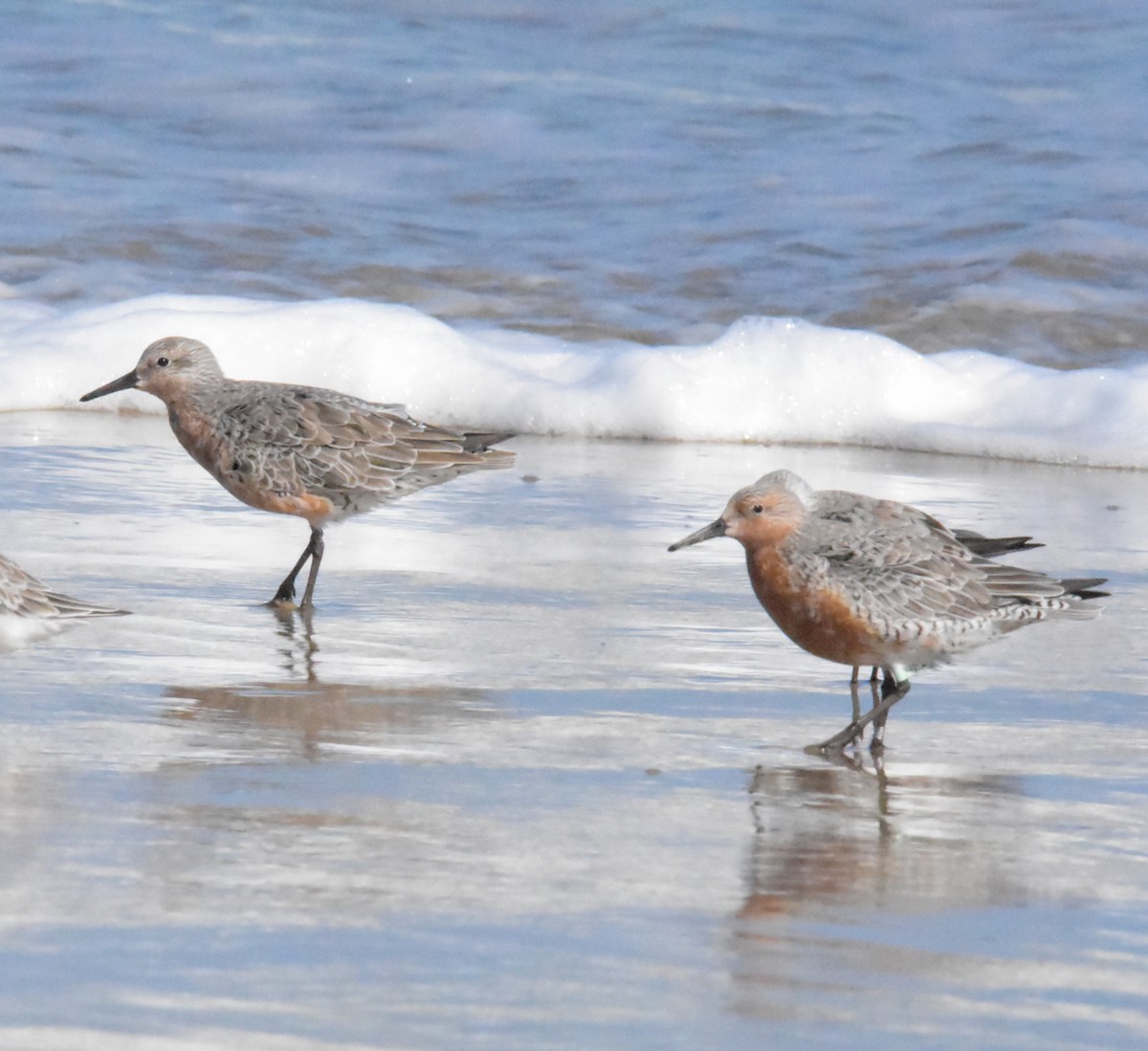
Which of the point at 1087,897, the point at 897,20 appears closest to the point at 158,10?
the point at 897,20

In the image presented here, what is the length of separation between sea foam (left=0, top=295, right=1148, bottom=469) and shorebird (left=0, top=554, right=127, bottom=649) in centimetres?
489

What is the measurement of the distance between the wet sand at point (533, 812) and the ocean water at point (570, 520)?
14 mm

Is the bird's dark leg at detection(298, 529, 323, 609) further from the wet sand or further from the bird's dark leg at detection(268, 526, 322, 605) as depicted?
the wet sand

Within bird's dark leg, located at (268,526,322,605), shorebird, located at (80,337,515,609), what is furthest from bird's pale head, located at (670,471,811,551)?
shorebird, located at (80,337,515,609)

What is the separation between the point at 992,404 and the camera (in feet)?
32.5

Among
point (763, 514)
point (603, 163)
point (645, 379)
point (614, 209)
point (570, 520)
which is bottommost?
point (570, 520)

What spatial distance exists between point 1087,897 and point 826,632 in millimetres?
1266

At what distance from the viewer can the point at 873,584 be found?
4.85 metres

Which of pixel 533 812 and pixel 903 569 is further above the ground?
pixel 903 569

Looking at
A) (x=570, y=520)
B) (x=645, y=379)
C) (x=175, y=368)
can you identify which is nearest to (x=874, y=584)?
(x=570, y=520)

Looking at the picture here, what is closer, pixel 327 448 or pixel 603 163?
pixel 327 448

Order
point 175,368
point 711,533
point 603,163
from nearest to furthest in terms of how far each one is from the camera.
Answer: point 711,533 → point 175,368 → point 603,163

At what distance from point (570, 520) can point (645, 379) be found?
2.48m

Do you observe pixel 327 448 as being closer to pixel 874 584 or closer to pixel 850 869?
pixel 874 584
